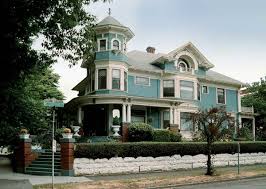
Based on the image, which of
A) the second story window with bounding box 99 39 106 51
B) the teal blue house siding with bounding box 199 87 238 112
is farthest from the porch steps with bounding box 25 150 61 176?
the teal blue house siding with bounding box 199 87 238 112

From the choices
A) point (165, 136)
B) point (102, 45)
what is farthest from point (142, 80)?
point (165, 136)

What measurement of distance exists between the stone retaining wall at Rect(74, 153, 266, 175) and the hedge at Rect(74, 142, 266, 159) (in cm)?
23

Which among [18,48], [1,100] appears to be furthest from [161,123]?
[18,48]

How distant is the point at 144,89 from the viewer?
118ft

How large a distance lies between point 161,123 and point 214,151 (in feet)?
33.9

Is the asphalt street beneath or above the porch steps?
beneath

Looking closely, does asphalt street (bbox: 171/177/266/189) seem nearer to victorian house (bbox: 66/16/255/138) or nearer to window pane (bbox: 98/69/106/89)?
victorian house (bbox: 66/16/255/138)

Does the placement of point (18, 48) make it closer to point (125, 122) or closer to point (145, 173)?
point (145, 173)

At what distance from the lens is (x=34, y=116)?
92.9 ft

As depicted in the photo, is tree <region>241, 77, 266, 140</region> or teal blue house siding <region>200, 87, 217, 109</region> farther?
tree <region>241, 77, 266, 140</region>

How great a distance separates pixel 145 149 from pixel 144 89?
13.2 meters

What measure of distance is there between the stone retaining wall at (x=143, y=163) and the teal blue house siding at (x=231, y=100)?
1442 centimetres

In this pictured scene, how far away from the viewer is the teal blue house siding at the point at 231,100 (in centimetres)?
4209

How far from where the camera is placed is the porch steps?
2080 cm
